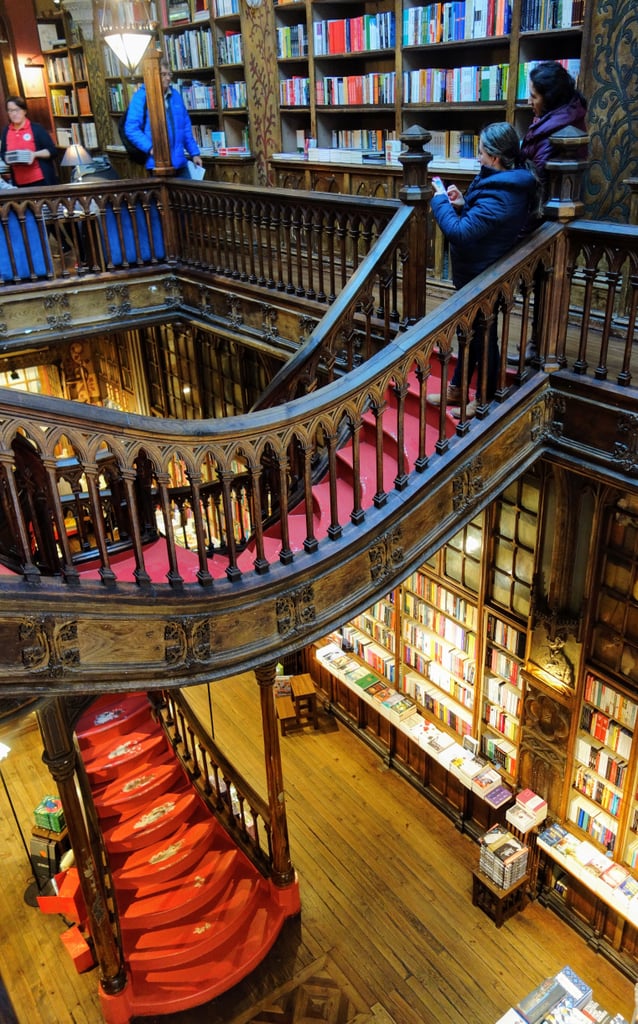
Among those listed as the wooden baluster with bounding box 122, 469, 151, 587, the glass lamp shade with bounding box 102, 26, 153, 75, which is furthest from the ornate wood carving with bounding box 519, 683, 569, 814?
the glass lamp shade with bounding box 102, 26, 153, 75

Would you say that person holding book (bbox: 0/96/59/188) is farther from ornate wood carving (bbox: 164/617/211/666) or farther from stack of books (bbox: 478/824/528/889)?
stack of books (bbox: 478/824/528/889)

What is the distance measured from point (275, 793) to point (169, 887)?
3.18 feet

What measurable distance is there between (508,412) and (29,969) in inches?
168

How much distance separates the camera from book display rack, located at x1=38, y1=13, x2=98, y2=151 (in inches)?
400

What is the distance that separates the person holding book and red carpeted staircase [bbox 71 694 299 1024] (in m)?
4.42

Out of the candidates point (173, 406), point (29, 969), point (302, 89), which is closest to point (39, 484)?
point (29, 969)

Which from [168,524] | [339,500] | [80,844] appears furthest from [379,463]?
Result: [80,844]

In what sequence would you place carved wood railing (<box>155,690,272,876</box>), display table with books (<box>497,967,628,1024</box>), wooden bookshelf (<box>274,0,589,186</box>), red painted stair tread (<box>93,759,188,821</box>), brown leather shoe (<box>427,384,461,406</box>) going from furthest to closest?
red painted stair tread (<box>93,759,188,821</box>) → carved wood railing (<box>155,690,272,876</box>) → wooden bookshelf (<box>274,0,589,186</box>) → display table with books (<box>497,967,628,1024</box>) → brown leather shoe (<box>427,384,461,406</box>)

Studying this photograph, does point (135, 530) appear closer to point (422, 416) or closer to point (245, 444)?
point (245, 444)

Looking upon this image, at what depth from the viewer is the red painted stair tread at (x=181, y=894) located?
192 inches

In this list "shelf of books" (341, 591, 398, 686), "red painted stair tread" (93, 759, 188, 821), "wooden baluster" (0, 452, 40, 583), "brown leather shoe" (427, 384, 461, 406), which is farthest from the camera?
"shelf of books" (341, 591, 398, 686)

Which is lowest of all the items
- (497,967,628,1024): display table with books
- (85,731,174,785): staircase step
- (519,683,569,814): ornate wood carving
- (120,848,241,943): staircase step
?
(120,848,241,943): staircase step

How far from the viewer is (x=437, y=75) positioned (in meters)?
5.44

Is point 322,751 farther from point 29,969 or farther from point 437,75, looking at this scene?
point 437,75
